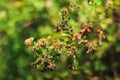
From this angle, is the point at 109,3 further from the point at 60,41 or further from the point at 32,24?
the point at 32,24

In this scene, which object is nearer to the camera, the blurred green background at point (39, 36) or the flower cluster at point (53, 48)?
the flower cluster at point (53, 48)

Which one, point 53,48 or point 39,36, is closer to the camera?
point 53,48

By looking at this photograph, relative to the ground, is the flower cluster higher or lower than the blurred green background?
higher

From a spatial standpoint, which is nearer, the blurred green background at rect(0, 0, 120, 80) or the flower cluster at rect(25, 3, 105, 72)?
the flower cluster at rect(25, 3, 105, 72)

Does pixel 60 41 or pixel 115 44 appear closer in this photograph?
pixel 60 41

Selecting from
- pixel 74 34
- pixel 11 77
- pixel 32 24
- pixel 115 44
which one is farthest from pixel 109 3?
pixel 11 77

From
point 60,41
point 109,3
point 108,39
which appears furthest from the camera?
point 108,39

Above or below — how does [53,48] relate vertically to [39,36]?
above

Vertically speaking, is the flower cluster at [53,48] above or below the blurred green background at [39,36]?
above
